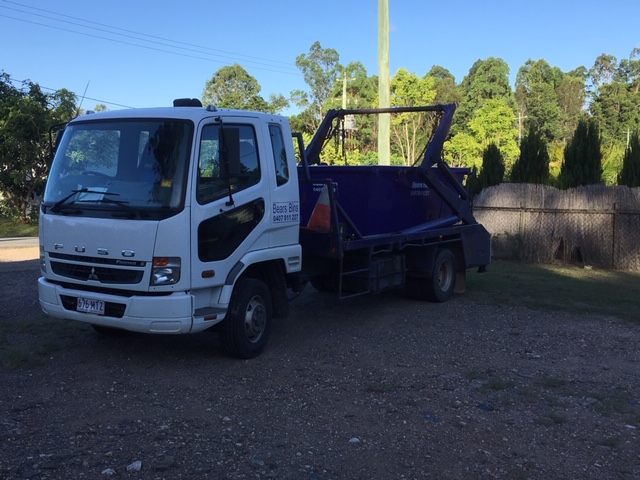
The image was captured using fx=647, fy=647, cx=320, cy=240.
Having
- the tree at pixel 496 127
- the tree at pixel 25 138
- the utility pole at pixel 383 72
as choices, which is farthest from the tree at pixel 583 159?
the tree at pixel 496 127

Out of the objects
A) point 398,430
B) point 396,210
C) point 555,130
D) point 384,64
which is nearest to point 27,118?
point 384,64

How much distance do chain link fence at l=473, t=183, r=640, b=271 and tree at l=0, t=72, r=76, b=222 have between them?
57.5 ft

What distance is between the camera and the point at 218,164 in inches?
252

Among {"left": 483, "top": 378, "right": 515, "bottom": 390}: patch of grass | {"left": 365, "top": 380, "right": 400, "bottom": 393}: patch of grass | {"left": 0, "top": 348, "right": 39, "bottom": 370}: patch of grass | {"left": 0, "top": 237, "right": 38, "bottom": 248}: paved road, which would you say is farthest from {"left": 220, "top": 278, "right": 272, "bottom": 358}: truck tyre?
{"left": 0, "top": 237, "right": 38, "bottom": 248}: paved road

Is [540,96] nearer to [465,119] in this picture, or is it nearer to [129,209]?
[465,119]

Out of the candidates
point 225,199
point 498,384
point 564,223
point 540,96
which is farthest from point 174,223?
point 540,96

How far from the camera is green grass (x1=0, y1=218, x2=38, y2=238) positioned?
25344 millimetres

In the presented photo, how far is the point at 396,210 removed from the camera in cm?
973

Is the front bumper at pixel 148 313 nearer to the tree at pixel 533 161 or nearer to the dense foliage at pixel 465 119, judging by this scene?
the dense foliage at pixel 465 119

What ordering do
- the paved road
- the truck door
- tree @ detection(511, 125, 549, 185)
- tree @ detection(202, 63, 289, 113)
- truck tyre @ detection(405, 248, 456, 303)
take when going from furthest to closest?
tree @ detection(202, 63, 289, 113), the paved road, tree @ detection(511, 125, 549, 185), truck tyre @ detection(405, 248, 456, 303), the truck door

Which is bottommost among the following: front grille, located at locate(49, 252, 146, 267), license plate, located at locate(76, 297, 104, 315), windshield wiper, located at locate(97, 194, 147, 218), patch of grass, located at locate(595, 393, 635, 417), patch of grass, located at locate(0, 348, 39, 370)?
patch of grass, located at locate(595, 393, 635, 417)

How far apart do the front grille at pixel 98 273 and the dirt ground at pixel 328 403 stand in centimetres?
98

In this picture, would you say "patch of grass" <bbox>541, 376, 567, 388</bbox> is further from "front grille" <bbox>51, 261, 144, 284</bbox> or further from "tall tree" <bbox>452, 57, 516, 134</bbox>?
"tall tree" <bbox>452, 57, 516, 134</bbox>

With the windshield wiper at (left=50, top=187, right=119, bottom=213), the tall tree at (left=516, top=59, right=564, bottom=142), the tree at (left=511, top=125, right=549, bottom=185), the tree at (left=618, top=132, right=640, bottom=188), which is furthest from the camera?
the tall tree at (left=516, top=59, right=564, bottom=142)
